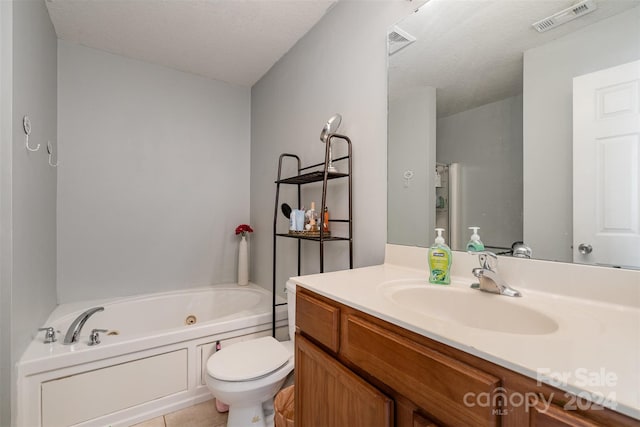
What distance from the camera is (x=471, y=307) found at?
905mm

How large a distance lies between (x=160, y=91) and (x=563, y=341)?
9.74 ft

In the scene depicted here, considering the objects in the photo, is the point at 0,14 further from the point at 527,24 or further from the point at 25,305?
the point at 527,24

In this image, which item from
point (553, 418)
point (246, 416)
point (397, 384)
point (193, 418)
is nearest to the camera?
point (553, 418)

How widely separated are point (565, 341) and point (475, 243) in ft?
1.74

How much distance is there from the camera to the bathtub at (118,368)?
1.34 m

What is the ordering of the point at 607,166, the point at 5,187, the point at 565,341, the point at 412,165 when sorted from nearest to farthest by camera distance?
the point at 565,341 → the point at 607,166 → the point at 5,187 → the point at 412,165

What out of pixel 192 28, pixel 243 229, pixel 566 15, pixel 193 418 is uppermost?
pixel 192 28

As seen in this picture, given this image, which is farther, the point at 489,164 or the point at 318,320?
the point at 489,164

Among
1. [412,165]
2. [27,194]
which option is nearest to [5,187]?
[27,194]

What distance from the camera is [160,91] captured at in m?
2.43

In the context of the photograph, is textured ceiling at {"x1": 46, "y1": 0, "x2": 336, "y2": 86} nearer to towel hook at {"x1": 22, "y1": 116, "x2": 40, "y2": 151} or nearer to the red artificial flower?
towel hook at {"x1": 22, "y1": 116, "x2": 40, "y2": 151}

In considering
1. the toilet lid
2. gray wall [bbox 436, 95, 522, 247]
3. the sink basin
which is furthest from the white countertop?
the toilet lid

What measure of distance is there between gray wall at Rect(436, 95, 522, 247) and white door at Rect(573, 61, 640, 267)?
16cm

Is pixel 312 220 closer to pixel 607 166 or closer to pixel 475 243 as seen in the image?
pixel 475 243
